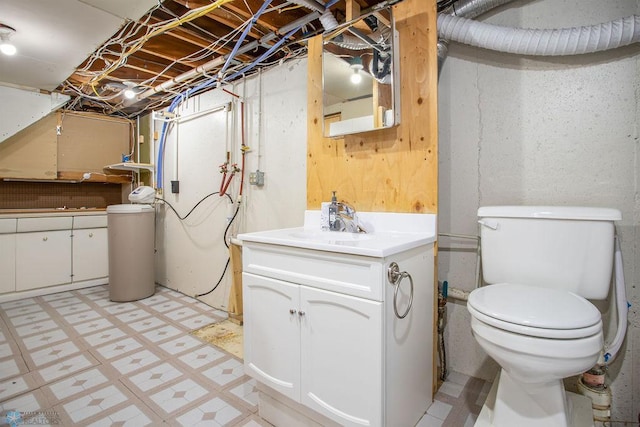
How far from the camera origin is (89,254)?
11.5ft

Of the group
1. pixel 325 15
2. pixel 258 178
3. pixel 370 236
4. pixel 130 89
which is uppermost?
pixel 130 89

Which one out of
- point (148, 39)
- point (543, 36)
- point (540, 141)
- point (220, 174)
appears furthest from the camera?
point (220, 174)

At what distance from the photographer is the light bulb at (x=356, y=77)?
1.67 meters

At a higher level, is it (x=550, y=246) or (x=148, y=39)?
(x=148, y=39)

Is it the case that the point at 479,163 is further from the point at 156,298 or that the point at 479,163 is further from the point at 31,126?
Answer: the point at 31,126

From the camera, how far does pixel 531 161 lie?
1.49m

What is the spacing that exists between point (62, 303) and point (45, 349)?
3.67ft

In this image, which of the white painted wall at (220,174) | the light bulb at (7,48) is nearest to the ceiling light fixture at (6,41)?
the light bulb at (7,48)

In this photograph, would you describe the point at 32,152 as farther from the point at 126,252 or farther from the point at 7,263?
the point at 126,252

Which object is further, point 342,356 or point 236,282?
point 236,282

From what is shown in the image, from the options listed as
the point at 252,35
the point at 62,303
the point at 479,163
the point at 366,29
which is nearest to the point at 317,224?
the point at 479,163

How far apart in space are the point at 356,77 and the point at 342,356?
1.40 m

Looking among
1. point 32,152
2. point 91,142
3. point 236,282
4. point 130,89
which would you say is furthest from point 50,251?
point 236,282

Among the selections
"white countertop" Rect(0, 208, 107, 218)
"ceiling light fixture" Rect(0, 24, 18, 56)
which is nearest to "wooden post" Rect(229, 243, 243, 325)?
"ceiling light fixture" Rect(0, 24, 18, 56)
